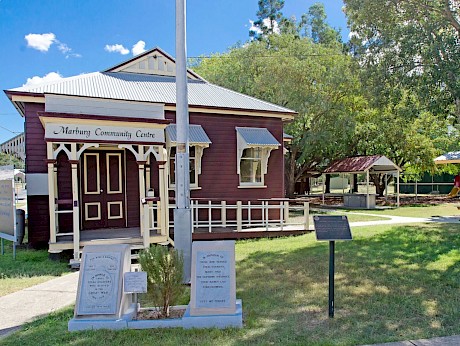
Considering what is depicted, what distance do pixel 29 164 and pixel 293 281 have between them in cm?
764

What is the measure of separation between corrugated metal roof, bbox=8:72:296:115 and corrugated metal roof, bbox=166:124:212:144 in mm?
759

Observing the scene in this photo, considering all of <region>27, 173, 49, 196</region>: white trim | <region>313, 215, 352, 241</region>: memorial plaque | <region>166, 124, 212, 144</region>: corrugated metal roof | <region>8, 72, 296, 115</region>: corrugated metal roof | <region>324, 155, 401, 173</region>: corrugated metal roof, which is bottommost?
<region>313, 215, 352, 241</region>: memorial plaque

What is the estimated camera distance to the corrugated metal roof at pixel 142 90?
11.1 meters

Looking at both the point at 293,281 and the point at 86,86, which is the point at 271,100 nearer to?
the point at 86,86

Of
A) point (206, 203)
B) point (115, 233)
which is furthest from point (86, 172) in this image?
point (206, 203)

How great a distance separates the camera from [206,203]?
40.3ft

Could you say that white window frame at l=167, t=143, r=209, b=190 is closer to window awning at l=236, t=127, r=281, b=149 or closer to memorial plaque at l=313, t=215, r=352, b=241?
window awning at l=236, t=127, r=281, b=149

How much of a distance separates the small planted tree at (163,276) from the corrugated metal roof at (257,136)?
7831 millimetres

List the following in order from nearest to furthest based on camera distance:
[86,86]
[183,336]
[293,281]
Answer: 1. [183,336]
2. [293,281]
3. [86,86]

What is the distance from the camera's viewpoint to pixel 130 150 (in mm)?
9000

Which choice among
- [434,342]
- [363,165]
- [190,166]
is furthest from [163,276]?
[363,165]

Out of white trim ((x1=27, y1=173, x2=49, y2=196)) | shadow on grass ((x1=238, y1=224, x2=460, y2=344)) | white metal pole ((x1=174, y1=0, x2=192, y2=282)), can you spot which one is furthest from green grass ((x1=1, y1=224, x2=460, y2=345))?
white trim ((x1=27, y1=173, x2=49, y2=196))

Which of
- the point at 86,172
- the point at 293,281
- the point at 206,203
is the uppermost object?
the point at 86,172

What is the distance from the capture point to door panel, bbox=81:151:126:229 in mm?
10852
